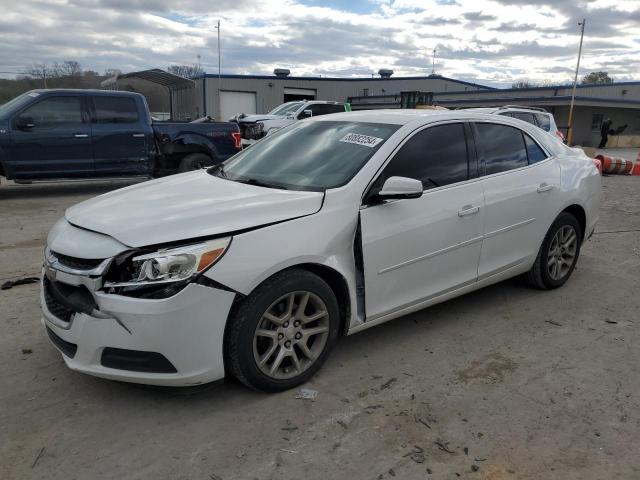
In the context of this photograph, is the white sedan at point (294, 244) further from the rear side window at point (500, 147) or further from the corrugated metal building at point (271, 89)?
the corrugated metal building at point (271, 89)

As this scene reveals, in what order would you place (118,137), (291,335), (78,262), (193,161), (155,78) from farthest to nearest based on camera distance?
(155,78) → (193,161) → (118,137) → (291,335) → (78,262)

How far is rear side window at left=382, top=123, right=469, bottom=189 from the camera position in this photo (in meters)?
3.75

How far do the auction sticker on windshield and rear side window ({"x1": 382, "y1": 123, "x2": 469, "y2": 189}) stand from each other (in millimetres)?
188

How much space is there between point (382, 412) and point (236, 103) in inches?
1493

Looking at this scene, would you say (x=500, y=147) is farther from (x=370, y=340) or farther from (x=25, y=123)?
(x=25, y=123)

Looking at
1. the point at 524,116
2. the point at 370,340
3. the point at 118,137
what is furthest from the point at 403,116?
the point at 524,116

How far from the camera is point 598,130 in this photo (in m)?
35.6

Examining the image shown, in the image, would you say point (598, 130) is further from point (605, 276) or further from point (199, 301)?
point (199, 301)

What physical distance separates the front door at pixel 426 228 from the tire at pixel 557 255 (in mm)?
1073

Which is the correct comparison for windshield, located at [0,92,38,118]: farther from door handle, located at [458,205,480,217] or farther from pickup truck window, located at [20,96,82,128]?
door handle, located at [458,205,480,217]

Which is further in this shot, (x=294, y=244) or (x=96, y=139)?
(x=96, y=139)

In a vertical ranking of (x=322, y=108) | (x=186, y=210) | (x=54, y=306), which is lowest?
(x=54, y=306)

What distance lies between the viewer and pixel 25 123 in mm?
9234

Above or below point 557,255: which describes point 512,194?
above
